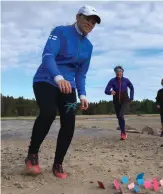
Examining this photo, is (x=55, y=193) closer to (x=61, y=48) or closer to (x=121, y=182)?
(x=121, y=182)

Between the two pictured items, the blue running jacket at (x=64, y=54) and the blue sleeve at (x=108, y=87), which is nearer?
the blue running jacket at (x=64, y=54)

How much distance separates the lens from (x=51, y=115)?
201 inches

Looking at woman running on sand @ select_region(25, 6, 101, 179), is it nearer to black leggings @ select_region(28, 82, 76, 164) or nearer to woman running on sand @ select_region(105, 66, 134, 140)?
black leggings @ select_region(28, 82, 76, 164)

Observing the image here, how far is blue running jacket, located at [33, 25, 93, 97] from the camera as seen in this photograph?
203 inches

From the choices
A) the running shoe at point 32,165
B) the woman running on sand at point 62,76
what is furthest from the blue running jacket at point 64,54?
the running shoe at point 32,165

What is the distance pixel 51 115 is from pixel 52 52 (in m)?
0.76

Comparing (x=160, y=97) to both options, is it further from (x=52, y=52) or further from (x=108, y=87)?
(x=52, y=52)

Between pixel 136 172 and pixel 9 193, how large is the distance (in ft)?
6.50

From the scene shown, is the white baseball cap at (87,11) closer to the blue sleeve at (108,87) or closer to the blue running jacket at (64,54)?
the blue running jacket at (64,54)

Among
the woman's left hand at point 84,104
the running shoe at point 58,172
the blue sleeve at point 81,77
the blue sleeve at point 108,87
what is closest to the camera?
the running shoe at point 58,172

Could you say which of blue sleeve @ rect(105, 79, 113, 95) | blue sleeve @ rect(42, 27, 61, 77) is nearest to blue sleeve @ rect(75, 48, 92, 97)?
blue sleeve @ rect(42, 27, 61, 77)

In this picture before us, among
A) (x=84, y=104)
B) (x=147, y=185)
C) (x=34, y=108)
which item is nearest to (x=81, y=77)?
(x=84, y=104)

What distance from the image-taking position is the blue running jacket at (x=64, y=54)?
5160 millimetres

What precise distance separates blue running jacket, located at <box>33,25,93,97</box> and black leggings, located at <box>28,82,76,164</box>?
13 centimetres
